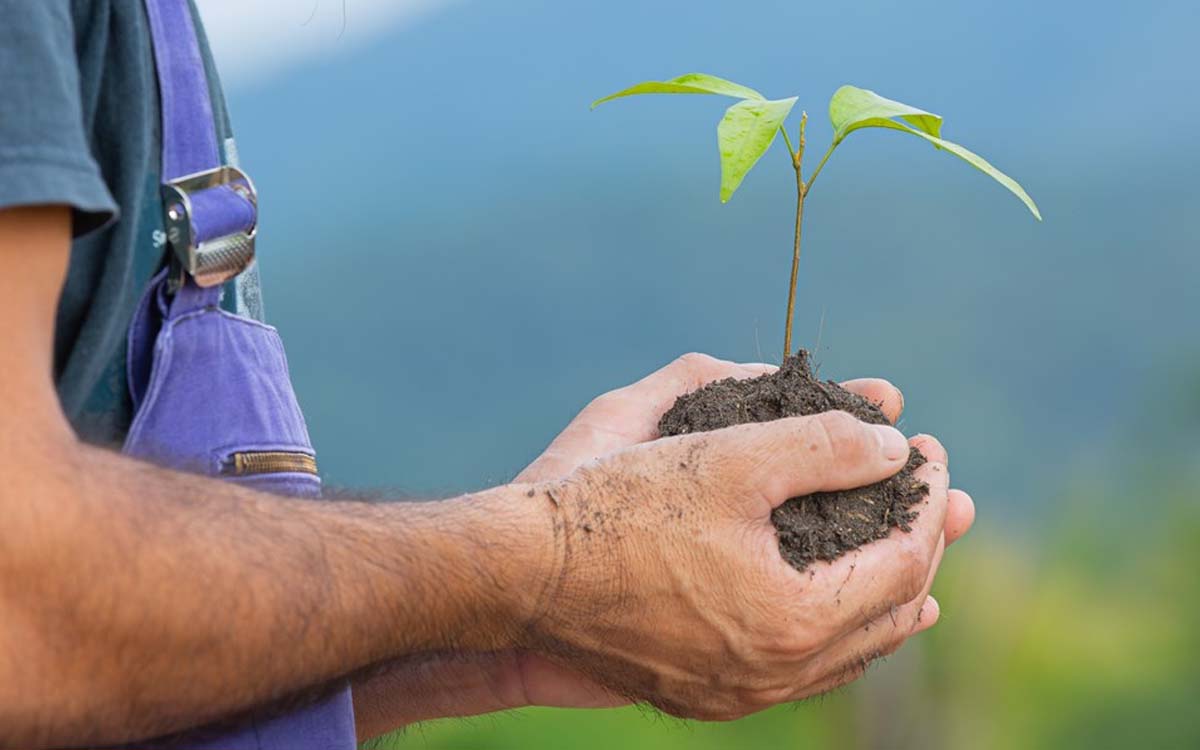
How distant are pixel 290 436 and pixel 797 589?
404mm

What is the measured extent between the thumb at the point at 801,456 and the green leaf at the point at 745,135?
187 mm

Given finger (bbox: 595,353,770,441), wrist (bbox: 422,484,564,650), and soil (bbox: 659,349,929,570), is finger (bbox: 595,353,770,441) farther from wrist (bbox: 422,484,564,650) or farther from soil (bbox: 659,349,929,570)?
wrist (bbox: 422,484,564,650)

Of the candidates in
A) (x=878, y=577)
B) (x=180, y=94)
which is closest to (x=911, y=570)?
(x=878, y=577)

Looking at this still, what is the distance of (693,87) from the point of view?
Result: 997 mm

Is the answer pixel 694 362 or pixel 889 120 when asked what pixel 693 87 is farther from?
pixel 694 362

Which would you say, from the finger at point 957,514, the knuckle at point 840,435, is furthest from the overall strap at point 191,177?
the finger at point 957,514

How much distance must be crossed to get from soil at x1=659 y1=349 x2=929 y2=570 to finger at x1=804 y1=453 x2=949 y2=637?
1cm

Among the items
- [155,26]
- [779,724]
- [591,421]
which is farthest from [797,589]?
[779,724]

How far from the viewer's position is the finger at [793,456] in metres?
0.88

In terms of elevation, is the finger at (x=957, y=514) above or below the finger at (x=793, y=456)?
below

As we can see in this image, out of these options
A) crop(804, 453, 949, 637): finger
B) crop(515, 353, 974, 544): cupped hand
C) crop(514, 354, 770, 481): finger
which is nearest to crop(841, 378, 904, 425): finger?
crop(515, 353, 974, 544): cupped hand

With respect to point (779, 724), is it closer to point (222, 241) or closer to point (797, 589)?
point (797, 589)

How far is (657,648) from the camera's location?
89 cm

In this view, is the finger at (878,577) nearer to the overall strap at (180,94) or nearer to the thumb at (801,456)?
the thumb at (801,456)
